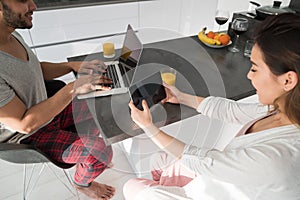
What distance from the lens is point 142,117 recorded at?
0.90m

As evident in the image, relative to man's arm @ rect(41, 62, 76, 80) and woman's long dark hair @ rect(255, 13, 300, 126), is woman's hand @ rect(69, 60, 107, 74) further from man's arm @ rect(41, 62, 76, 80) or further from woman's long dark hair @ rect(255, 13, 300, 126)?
woman's long dark hair @ rect(255, 13, 300, 126)

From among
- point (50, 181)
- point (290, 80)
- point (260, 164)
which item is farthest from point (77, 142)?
point (290, 80)

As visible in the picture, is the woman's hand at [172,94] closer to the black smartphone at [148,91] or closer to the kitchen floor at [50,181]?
the black smartphone at [148,91]

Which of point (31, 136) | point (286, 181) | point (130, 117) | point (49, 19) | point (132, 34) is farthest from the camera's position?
point (49, 19)

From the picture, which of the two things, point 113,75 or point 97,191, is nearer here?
point 113,75

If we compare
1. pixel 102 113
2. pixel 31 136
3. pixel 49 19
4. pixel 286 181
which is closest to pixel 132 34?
pixel 102 113

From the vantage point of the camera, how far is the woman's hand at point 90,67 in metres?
1.19

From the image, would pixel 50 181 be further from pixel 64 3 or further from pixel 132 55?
pixel 64 3

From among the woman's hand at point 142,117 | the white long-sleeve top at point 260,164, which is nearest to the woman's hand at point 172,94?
the woman's hand at point 142,117

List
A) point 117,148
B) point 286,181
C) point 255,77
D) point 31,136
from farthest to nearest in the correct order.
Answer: point 117,148 → point 31,136 → point 255,77 → point 286,181

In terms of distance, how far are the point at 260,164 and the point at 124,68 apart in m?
0.75

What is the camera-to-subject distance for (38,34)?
6.80ft

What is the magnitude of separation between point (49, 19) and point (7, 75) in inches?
49.4

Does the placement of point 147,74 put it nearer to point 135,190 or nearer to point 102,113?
point 102,113
